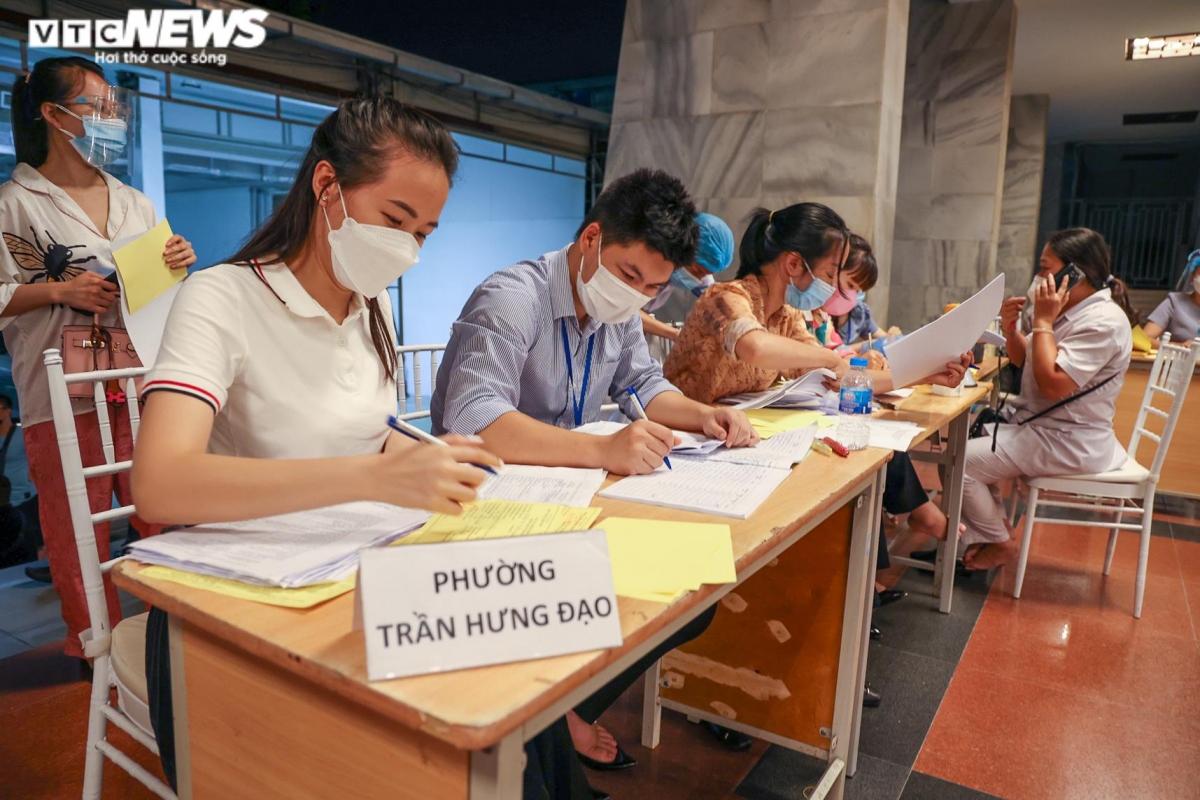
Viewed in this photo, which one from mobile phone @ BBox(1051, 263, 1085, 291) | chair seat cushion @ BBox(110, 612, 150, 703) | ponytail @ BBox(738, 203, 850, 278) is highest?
ponytail @ BBox(738, 203, 850, 278)

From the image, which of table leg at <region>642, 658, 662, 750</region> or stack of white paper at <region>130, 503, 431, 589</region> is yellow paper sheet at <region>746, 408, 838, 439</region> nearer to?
table leg at <region>642, 658, 662, 750</region>

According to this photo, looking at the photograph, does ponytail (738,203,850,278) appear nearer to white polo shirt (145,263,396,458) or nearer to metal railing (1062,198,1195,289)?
white polo shirt (145,263,396,458)

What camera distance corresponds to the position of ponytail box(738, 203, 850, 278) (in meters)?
2.18

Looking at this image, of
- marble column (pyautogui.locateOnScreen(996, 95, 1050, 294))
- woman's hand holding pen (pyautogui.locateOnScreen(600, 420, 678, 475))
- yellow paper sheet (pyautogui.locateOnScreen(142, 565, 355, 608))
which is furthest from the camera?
marble column (pyautogui.locateOnScreen(996, 95, 1050, 294))

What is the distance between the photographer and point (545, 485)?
1.17m

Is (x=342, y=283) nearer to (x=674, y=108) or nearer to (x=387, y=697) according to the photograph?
(x=387, y=697)

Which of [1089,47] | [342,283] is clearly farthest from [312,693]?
[1089,47]

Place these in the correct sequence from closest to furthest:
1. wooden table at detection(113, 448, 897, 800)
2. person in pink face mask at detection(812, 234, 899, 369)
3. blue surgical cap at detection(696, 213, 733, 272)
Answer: wooden table at detection(113, 448, 897, 800)
person in pink face mask at detection(812, 234, 899, 369)
blue surgical cap at detection(696, 213, 733, 272)

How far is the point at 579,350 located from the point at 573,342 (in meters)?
0.03

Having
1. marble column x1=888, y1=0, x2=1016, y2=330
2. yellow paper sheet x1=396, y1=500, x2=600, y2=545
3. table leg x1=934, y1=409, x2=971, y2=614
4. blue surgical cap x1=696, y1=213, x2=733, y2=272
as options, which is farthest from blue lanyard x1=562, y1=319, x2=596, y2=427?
marble column x1=888, y1=0, x2=1016, y2=330

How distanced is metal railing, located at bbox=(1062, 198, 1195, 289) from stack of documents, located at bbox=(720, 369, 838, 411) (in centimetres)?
1018

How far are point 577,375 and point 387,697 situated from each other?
42.1 inches

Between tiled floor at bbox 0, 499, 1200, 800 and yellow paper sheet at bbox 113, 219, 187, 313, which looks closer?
yellow paper sheet at bbox 113, 219, 187, 313

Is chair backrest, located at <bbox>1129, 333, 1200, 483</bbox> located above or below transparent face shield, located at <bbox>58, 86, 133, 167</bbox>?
below
